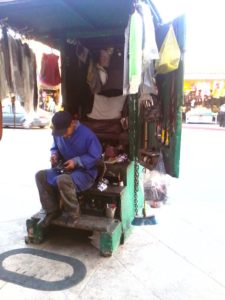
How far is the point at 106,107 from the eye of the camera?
185 inches

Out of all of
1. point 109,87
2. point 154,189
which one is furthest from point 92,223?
point 109,87

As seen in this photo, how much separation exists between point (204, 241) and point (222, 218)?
95 cm

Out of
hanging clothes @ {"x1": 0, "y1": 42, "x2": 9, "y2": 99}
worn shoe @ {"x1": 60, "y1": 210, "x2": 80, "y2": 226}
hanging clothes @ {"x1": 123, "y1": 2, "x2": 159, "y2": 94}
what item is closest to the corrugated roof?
hanging clothes @ {"x1": 123, "y1": 2, "x2": 159, "y2": 94}

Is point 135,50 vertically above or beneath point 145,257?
above

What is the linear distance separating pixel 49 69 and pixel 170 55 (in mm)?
2235

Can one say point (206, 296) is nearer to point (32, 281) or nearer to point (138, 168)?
point (32, 281)

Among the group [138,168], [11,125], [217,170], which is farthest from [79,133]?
[11,125]

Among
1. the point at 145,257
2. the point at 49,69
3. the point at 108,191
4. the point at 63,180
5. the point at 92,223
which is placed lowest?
the point at 145,257

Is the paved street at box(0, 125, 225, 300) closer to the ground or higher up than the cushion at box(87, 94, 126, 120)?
closer to the ground

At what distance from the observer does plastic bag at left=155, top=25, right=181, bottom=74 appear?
3.16 metres

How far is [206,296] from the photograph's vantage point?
2.71 metres

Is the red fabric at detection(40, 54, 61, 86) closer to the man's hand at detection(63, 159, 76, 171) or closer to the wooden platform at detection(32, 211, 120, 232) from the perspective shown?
the man's hand at detection(63, 159, 76, 171)

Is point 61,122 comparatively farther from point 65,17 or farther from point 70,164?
point 65,17

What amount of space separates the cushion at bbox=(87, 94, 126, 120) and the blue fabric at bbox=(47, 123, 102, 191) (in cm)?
111
